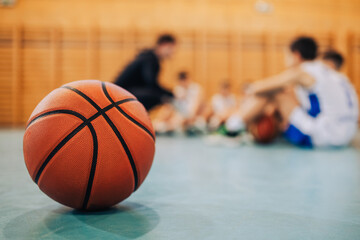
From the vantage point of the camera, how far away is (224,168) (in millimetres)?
2529

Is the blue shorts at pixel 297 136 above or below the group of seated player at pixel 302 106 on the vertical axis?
below

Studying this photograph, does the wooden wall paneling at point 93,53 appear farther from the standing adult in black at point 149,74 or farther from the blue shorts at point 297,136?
the blue shorts at point 297,136

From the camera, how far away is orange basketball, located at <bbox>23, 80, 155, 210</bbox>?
128 cm

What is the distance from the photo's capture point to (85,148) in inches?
50.6

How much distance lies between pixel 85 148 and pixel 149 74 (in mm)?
3925

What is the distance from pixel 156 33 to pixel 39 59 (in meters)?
3.16

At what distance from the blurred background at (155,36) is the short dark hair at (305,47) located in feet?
16.6

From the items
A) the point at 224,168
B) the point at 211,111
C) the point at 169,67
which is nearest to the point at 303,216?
the point at 224,168

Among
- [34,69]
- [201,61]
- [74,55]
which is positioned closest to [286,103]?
[201,61]

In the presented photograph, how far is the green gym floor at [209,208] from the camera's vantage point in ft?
3.77

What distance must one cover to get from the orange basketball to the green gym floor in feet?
0.36

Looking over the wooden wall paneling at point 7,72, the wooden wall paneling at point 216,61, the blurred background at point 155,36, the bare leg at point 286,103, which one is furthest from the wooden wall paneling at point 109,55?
the bare leg at point 286,103

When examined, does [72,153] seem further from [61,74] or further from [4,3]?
[4,3]

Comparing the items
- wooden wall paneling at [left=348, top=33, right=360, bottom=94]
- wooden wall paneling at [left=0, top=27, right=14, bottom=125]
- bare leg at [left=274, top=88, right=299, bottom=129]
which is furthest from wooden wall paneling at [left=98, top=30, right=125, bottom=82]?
wooden wall paneling at [left=348, top=33, right=360, bottom=94]
